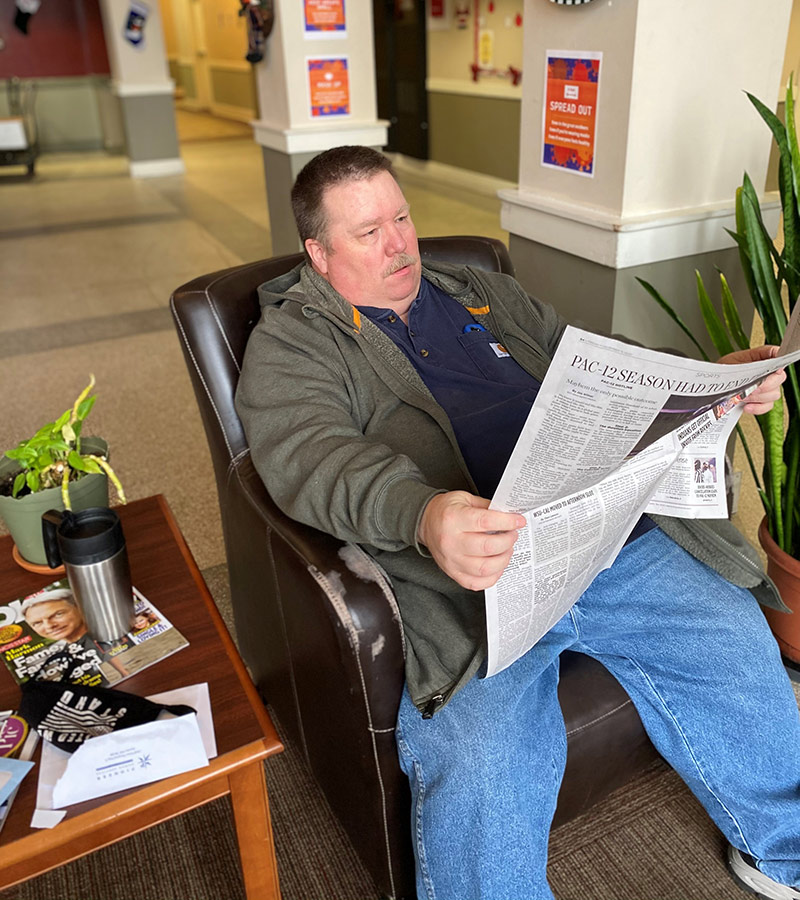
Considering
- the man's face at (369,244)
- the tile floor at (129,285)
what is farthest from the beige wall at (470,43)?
the man's face at (369,244)

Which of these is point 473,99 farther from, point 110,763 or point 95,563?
point 110,763

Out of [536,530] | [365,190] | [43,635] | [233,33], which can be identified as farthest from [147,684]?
[233,33]

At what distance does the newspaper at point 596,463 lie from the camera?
0.88 m

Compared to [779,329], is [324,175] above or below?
above

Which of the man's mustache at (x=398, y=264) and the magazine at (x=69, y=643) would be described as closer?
the magazine at (x=69, y=643)

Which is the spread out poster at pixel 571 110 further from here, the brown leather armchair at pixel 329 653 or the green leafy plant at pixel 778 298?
the brown leather armchair at pixel 329 653

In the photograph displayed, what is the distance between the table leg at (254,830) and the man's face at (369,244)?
87 centimetres

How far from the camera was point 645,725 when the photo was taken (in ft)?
4.41

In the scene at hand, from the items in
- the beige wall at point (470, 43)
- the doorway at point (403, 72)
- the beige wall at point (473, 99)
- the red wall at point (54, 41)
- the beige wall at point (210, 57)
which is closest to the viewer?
the beige wall at point (470, 43)

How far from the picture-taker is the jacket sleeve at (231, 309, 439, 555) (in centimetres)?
115

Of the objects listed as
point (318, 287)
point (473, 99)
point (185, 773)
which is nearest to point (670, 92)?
point (318, 287)

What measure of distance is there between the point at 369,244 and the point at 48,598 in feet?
2.75

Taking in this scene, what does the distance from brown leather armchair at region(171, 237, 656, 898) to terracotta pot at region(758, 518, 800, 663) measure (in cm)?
63

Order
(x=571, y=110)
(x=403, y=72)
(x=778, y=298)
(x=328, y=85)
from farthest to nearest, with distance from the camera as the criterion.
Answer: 1. (x=403, y=72)
2. (x=328, y=85)
3. (x=571, y=110)
4. (x=778, y=298)
